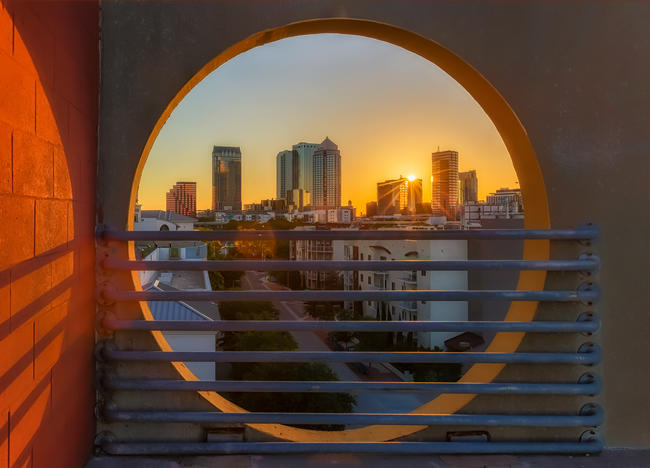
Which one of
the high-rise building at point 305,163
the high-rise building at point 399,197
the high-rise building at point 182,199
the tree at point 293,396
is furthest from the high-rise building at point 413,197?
the high-rise building at point 182,199

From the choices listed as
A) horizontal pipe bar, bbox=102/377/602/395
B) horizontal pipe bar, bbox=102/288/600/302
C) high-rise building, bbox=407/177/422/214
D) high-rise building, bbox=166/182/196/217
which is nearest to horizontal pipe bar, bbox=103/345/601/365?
horizontal pipe bar, bbox=102/377/602/395

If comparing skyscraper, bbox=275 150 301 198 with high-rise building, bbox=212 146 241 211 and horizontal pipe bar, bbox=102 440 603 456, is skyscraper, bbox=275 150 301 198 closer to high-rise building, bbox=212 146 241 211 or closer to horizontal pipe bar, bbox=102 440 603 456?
high-rise building, bbox=212 146 241 211

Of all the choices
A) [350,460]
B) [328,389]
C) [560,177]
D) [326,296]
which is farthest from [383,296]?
[560,177]

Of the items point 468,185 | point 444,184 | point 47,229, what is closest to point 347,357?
point 47,229

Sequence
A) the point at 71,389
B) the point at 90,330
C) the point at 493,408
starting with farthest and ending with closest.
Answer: the point at 493,408 → the point at 90,330 → the point at 71,389

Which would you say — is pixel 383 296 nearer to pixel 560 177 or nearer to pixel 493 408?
pixel 493 408

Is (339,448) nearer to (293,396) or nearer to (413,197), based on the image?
(293,396)

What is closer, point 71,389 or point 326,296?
point 71,389
